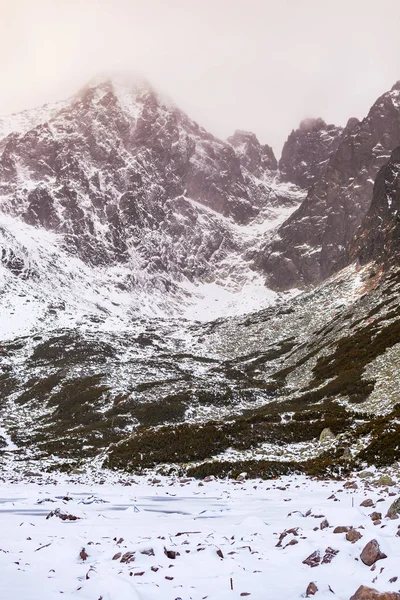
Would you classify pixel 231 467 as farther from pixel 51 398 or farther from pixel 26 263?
pixel 26 263

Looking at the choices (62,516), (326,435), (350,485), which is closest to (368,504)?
(350,485)

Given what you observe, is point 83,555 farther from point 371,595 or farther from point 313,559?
point 371,595

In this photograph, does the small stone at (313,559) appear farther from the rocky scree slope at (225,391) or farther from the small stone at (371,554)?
the rocky scree slope at (225,391)

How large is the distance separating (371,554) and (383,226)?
127 meters

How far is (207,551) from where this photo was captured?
21.4 ft

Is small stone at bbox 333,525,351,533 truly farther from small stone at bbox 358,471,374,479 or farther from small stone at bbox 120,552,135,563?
small stone at bbox 358,471,374,479

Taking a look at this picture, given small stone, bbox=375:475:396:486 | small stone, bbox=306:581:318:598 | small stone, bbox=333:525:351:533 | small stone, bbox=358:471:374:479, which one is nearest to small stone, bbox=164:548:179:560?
small stone, bbox=306:581:318:598

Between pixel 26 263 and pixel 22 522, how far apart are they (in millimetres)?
182469

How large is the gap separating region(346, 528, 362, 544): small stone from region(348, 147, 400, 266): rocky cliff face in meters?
96.3

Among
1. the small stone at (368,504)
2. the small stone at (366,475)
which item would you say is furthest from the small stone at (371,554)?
the small stone at (366,475)

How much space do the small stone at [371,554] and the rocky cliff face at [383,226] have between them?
318 feet

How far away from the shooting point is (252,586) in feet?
16.7

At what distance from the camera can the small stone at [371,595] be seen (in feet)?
13.8

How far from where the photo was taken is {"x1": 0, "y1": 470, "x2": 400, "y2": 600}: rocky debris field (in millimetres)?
4980
